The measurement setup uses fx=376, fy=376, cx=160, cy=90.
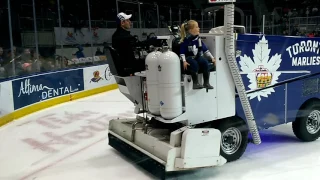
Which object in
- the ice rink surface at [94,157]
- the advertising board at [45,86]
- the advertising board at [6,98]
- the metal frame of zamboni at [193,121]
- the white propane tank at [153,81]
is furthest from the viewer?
the advertising board at [45,86]

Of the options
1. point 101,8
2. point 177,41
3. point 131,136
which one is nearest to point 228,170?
point 131,136

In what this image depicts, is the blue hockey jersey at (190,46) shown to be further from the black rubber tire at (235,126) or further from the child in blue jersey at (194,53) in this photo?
the black rubber tire at (235,126)

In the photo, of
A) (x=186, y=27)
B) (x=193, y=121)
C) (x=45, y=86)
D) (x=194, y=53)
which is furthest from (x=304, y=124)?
(x=45, y=86)

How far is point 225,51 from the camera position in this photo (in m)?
3.48

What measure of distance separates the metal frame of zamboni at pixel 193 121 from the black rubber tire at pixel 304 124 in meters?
0.90

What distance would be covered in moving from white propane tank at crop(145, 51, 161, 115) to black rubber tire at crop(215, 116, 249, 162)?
2.08ft

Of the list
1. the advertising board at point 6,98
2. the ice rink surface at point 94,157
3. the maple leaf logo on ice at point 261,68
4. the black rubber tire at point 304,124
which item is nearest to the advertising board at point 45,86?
the advertising board at point 6,98

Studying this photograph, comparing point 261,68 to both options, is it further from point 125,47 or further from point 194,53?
point 125,47

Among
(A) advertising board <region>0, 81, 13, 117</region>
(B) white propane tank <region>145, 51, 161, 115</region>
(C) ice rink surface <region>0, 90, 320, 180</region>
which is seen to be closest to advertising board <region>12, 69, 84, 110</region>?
(A) advertising board <region>0, 81, 13, 117</region>

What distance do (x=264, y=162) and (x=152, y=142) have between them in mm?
1180

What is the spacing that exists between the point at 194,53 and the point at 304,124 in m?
1.79

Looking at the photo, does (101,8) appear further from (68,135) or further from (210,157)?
(210,157)

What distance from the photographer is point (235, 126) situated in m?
3.67

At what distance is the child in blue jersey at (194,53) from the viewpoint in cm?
328
